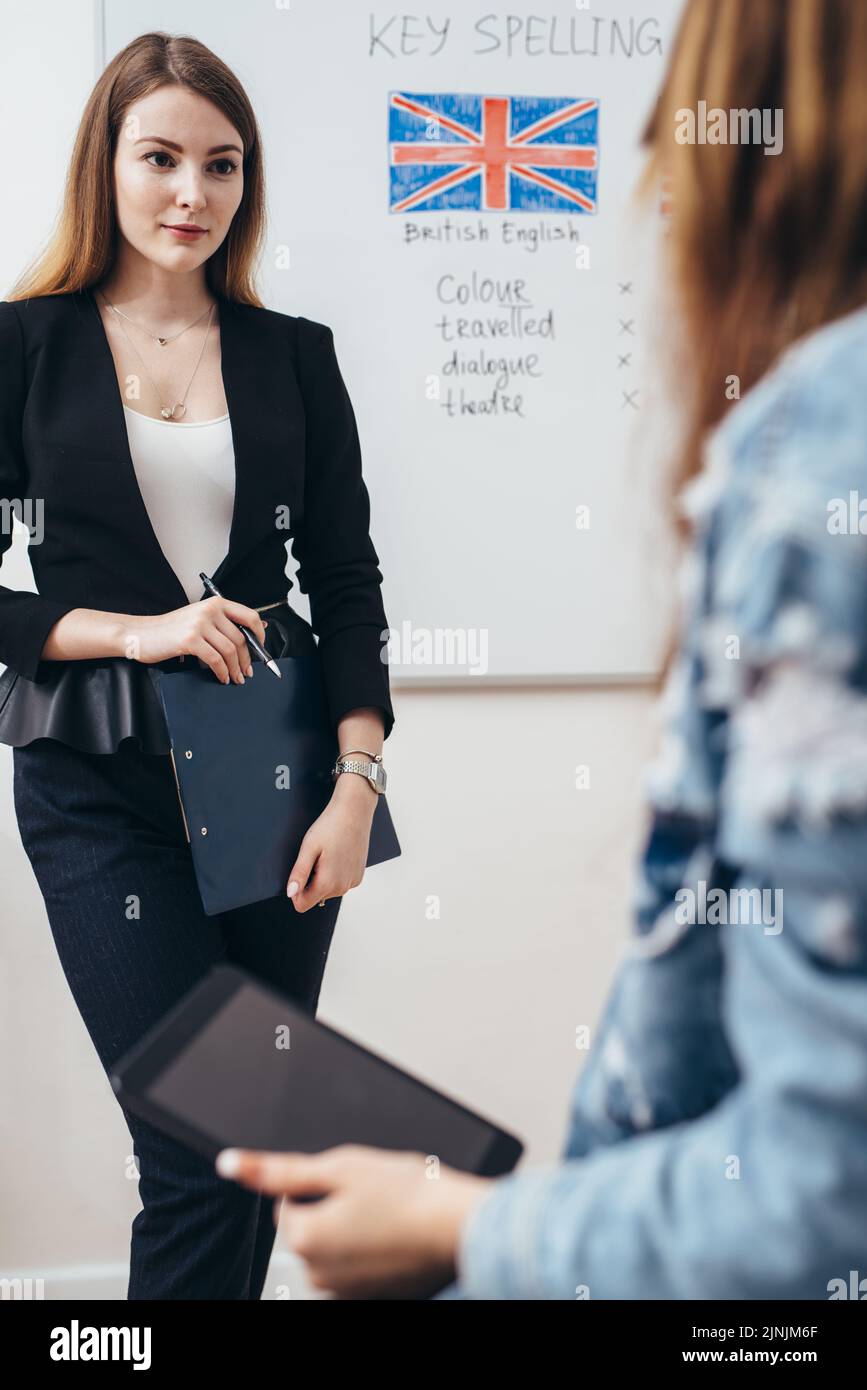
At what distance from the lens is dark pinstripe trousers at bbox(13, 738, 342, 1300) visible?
1170 millimetres

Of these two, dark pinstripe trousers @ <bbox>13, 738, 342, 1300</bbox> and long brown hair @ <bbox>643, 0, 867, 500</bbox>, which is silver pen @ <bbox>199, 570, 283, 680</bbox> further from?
long brown hair @ <bbox>643, 0, 867, 500</bbox>

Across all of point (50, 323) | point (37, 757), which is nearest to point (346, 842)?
point (37, 757)

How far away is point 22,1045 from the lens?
69.3 inches

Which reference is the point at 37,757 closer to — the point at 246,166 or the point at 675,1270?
the point at 246,166

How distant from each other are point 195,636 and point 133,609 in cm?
10

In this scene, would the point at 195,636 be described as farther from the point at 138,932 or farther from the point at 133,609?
the point at 138,932

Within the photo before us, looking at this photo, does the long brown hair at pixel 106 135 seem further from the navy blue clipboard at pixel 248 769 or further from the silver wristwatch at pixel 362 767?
the silver wristwatch at pixel 362 767

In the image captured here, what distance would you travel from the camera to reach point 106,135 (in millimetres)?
1190

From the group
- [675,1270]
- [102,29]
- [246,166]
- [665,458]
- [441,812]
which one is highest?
[102,29]

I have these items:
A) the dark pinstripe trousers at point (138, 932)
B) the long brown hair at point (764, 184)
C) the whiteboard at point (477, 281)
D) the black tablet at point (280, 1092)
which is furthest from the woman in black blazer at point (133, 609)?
the long brown hair at point (764, 184)

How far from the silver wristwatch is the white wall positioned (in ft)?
1.75

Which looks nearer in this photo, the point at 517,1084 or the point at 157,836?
the point at 157,836
